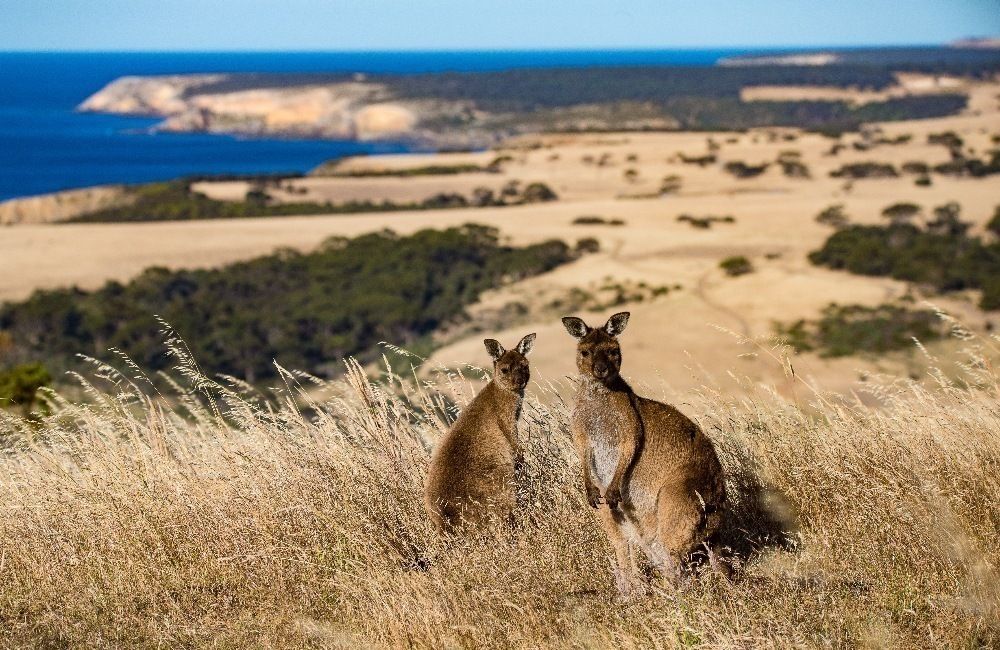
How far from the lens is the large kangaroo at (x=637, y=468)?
4.34m

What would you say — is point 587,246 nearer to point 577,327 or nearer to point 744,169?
point 744,169

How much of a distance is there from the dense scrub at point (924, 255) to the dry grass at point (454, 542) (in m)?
40.3

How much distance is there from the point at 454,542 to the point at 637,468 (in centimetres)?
97

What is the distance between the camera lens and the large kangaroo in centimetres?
434

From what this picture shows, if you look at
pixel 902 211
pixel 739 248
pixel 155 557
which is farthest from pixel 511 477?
pixel 902 211

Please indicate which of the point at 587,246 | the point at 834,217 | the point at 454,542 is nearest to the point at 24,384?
the point at 454,542

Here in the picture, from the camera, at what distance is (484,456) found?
521cm

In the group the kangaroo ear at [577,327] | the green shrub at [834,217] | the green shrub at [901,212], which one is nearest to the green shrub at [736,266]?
the green shrub at [834,217]

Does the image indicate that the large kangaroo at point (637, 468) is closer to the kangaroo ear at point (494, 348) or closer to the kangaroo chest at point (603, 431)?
the kangaroo chest at point (603, 431)

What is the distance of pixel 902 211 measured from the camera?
2489 inches

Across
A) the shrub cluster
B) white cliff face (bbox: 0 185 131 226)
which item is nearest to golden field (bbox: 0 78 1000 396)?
the shrub cluster

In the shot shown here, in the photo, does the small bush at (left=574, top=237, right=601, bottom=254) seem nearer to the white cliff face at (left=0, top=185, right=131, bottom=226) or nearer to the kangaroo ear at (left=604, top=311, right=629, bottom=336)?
the white cliff face at (left=0, top=185, right=131, bottom=226)

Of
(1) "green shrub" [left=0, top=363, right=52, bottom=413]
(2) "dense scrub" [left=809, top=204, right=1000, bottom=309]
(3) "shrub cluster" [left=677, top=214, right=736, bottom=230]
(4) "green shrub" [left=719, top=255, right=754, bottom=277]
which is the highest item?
(1) "green shrub" [left=0, top=363, right=52, bottom=413]

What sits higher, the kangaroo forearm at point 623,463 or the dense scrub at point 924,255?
the kangaroo forearm at point 623,463
